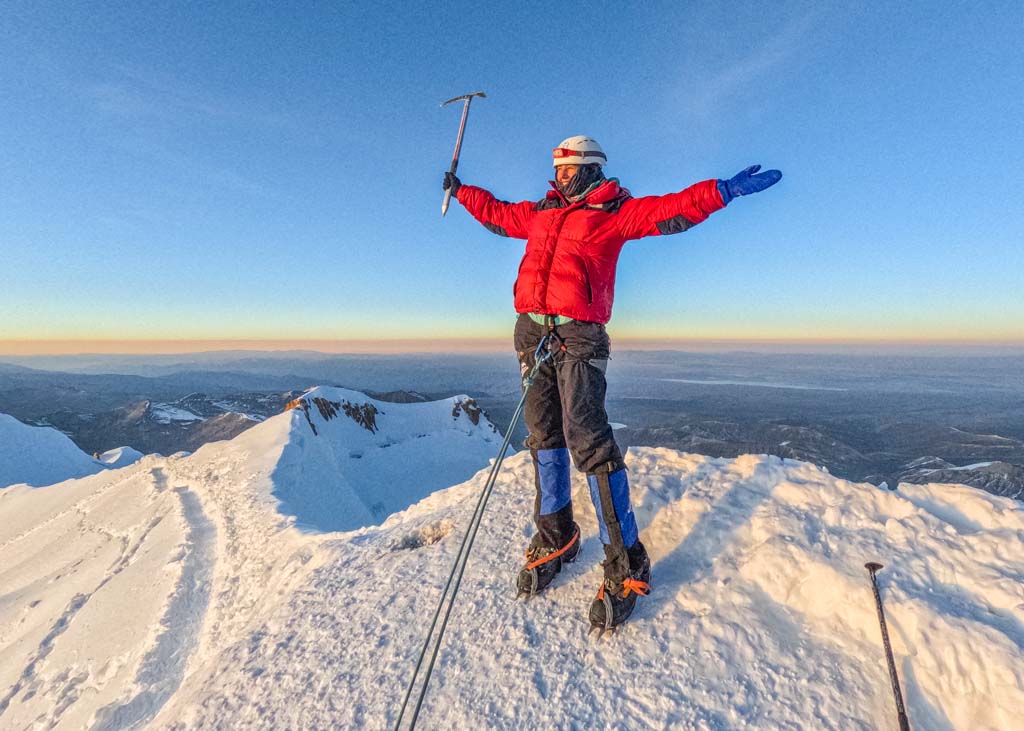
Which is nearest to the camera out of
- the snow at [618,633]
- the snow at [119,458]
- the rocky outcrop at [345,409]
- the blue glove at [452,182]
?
the snow at [618,633]

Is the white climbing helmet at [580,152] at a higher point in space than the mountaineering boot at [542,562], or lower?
higher

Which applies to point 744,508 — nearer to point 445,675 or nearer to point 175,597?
point 445,675

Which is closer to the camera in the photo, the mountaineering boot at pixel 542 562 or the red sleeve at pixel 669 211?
the red sleeve at pixel 669 211

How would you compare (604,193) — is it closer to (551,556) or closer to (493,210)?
(493,210)

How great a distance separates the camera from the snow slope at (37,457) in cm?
3981

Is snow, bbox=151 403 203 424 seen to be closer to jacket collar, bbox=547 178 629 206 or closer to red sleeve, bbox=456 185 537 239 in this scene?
red sleeve, bbox=456 185 537 239

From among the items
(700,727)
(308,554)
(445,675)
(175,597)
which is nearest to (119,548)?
(175,597)

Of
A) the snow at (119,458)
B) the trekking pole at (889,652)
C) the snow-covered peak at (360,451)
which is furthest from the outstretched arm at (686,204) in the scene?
the snow at (119,458)

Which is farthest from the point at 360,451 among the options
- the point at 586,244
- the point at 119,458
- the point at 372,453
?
the point at 119,458

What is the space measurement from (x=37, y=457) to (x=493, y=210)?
5816cm

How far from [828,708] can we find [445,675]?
2.33 m

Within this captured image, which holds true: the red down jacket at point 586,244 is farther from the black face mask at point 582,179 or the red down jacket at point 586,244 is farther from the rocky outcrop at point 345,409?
the rocky outcrop at point 345,409

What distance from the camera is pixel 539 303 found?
12.5 ft

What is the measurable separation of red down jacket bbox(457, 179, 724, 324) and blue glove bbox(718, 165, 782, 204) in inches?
10.9
